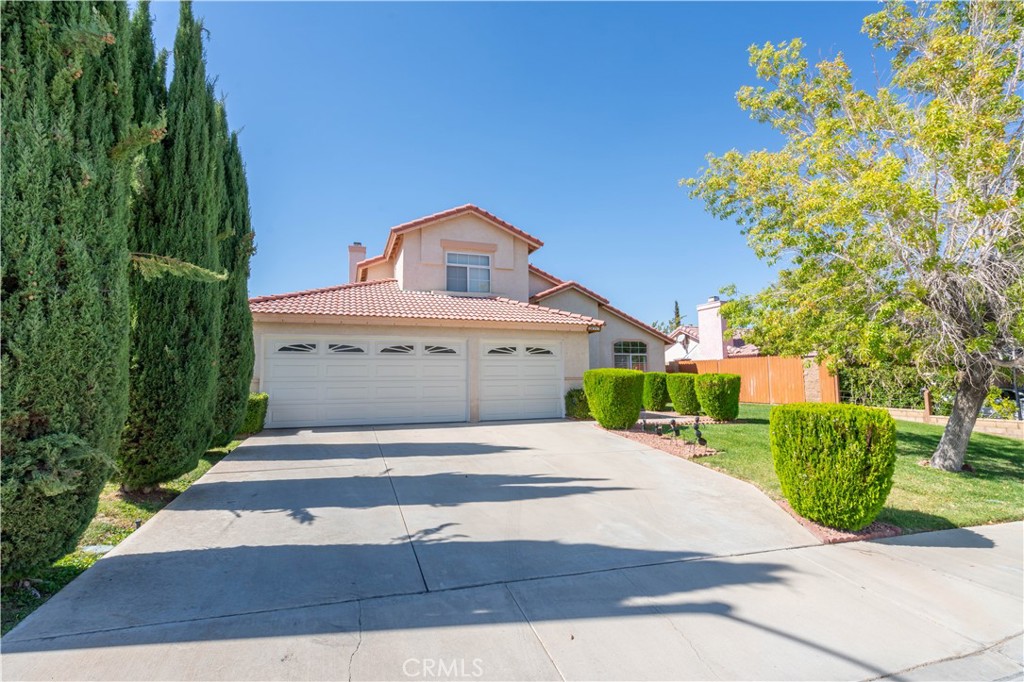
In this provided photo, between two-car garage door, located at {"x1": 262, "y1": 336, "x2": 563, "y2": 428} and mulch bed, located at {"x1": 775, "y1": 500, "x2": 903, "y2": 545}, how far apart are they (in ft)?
30.6

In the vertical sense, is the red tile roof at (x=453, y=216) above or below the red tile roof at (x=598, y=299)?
above

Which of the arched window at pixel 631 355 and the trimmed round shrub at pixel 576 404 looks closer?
the trimmed round shrub at pixel 576 404

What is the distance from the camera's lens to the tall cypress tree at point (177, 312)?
561 cm

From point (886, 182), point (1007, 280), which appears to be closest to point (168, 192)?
point (886, 182)

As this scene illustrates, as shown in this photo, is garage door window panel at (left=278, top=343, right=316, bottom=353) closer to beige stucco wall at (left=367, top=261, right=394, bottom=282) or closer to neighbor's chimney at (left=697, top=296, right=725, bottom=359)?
beige stucco wall at (left=367, top=261, right=394, bottom=282)

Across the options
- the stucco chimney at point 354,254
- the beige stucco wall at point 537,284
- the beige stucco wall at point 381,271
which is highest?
the stucco chimney at point 354,254

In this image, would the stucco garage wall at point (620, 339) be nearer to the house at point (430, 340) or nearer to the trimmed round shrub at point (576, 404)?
the house at point (430, 340)

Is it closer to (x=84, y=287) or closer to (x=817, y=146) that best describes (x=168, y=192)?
(x=84, y=287)

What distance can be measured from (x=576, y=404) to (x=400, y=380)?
5.54 meters

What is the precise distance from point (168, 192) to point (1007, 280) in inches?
511

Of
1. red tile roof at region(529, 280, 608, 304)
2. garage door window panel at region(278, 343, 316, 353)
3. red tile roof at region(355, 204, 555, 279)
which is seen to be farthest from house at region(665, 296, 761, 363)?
garage door window panel at region(278, 343, 316, 353)

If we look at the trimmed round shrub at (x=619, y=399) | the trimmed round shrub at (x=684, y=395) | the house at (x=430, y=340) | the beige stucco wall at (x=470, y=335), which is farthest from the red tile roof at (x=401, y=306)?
the trimmed round shrub at (x=684, y=395)

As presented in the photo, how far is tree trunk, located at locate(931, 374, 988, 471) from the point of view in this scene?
836cm

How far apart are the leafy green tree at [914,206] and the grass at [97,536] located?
10282mm
